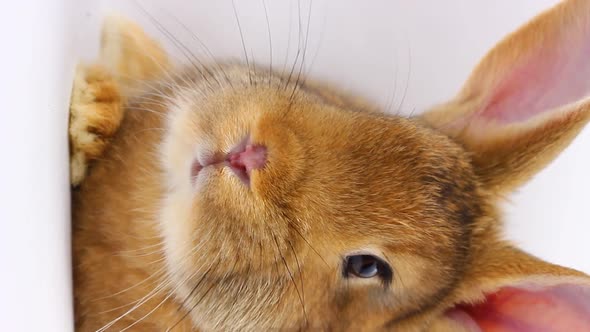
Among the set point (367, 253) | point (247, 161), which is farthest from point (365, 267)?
point (247, 161)

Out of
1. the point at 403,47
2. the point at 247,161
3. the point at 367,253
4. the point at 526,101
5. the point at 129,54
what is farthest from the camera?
the point at 403,47

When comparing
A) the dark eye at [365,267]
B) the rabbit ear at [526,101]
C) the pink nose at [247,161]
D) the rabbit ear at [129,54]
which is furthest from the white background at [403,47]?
the pink nose at [247,161]

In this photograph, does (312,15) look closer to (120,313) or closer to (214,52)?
(214,52)

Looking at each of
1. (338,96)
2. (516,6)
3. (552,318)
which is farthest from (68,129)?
(516,6)

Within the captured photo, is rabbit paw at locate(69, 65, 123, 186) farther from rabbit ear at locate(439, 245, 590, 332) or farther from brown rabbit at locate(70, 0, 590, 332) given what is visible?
rabbit ear at locate(439, 245, 590, 332)

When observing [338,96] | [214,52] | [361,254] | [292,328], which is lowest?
[292,328]

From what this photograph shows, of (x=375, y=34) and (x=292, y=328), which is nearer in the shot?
(x=292, y=328)

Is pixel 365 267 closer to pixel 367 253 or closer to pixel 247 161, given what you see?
pixel 367 253
